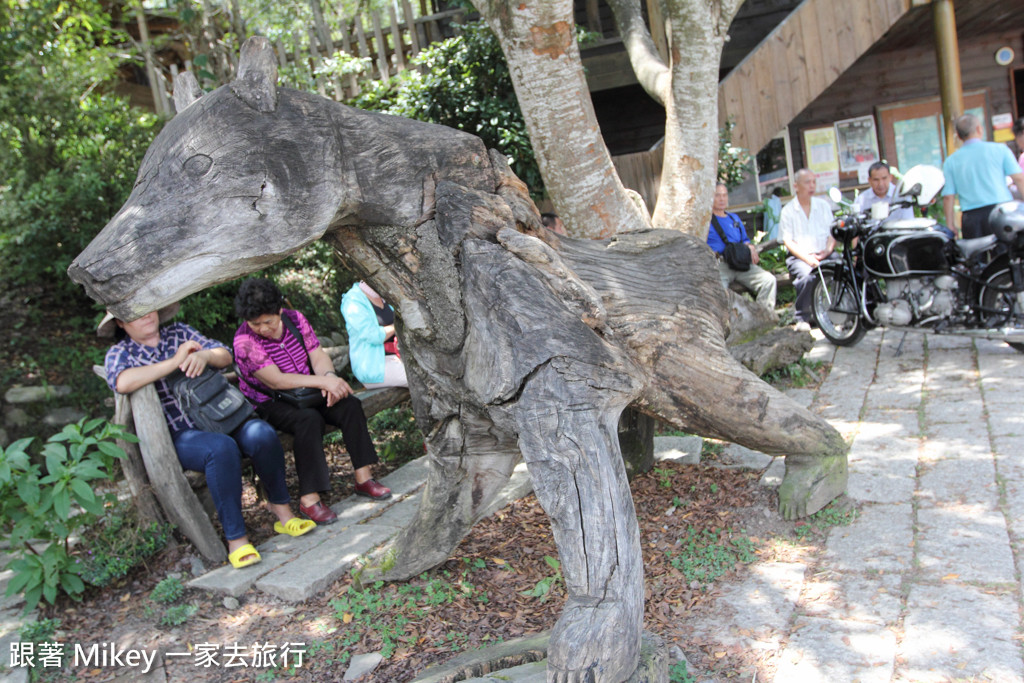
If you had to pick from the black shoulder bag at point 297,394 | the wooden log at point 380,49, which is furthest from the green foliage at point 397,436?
the wooden log at point 380,49

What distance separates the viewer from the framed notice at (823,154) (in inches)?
466

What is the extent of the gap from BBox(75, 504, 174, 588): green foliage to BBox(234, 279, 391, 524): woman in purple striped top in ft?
2.55

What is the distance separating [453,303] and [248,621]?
73.6 inches

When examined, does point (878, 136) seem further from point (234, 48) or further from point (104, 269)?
point (104, 269)

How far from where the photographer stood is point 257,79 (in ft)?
7.69

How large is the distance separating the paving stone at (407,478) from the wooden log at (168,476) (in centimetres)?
111

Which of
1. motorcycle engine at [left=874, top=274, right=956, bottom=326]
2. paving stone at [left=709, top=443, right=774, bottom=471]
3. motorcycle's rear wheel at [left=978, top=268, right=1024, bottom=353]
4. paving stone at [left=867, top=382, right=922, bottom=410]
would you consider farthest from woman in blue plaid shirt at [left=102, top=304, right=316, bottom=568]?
motorcycle's rear wheel at [left=978, top=268, right=1024, bottom=353]

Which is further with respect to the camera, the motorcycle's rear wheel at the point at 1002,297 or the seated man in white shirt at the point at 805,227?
the seated man in white shirt at the point at 805,227

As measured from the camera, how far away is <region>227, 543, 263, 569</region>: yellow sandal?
3.80 m

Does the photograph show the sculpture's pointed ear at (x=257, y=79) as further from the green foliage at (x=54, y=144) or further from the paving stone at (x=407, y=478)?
the green foliage at (x=54, y=144)

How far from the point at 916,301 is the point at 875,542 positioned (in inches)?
135

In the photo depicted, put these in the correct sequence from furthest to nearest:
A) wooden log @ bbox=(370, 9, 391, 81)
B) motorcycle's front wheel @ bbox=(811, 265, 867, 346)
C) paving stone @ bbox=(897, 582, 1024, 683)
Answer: wooden log @ bbox=(370, 9, 391, 81) < motorcycle's front wheel @ bbox=(811, 265, 867, 346) < paving stone @ bbox=(897, 582, 1024, 683)

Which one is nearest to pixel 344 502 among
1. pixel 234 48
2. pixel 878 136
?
pixel 234 48

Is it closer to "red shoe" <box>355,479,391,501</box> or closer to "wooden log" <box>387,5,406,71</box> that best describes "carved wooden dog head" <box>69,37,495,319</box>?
"red shoe" <box>355,479,391,501</box>
